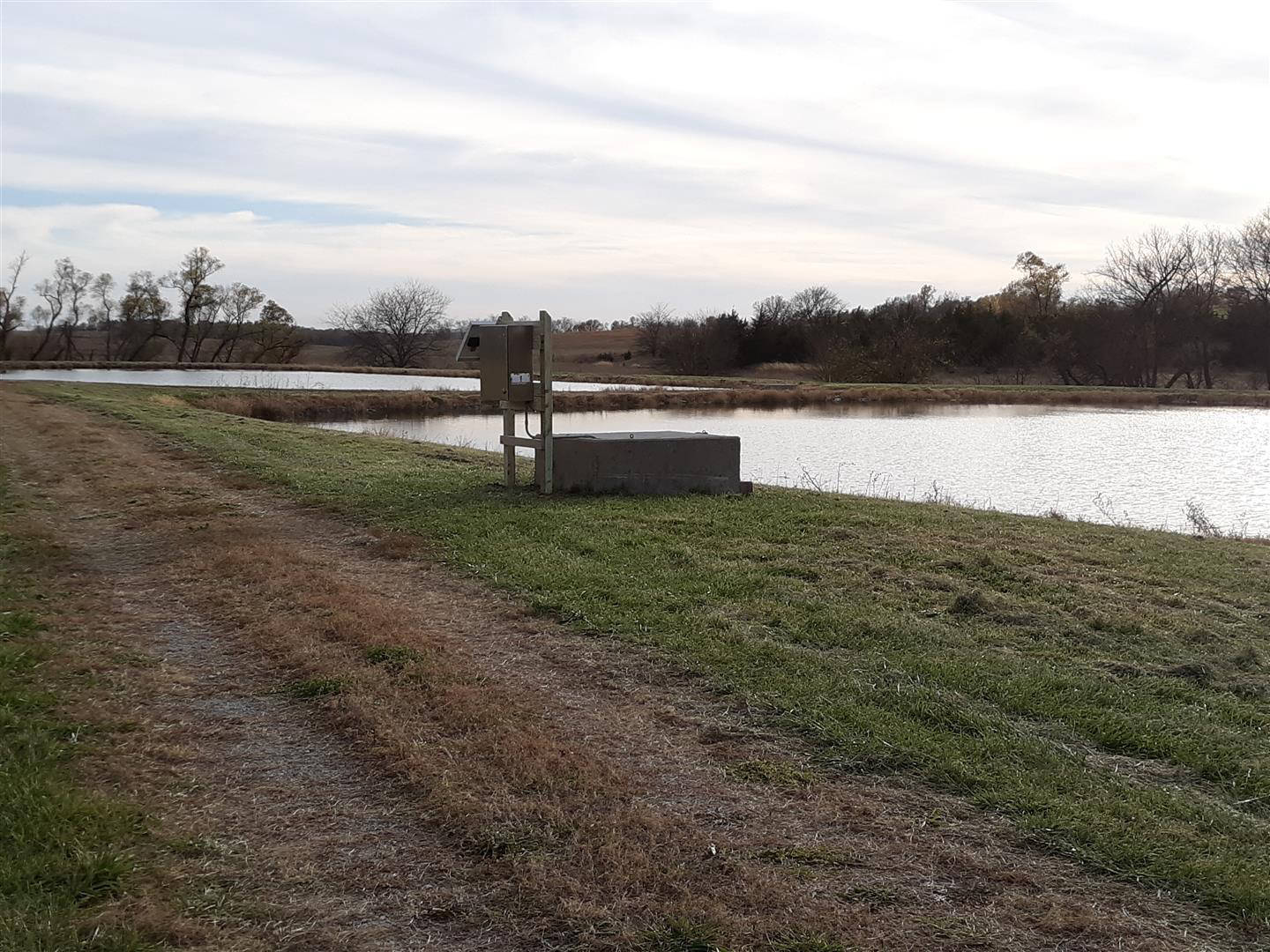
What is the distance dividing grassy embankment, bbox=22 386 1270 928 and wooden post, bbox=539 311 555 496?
374 mm

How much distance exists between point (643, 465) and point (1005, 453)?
1256 cm

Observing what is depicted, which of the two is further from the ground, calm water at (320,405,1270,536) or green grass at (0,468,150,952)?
calm water at (320,405,1270,536)

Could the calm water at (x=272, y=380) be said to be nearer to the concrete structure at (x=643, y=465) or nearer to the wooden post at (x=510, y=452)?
the wooden post at (x=510, y=452)

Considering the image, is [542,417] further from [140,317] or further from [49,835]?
[140,317]

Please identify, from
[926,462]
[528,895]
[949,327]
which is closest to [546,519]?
[528,895]

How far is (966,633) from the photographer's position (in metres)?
6.21

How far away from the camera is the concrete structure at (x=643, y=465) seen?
11.2 metres

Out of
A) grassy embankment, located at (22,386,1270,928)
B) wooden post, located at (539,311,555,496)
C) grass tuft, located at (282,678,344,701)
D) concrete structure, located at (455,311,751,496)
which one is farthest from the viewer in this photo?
concrete structure, located at (455,311,751,496)

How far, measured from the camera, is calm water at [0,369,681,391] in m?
37.6

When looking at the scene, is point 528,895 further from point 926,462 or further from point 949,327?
point 949,327

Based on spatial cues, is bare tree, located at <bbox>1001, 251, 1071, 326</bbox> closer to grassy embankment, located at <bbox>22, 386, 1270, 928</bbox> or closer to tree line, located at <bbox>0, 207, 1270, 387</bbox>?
tree line, located at <bbox>0, 207, 1270, 387</bbox>

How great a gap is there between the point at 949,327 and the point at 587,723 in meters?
62.8

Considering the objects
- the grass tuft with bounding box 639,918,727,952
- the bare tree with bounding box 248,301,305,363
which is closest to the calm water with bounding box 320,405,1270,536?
the grass tuft with bounding box 639,918,727,952

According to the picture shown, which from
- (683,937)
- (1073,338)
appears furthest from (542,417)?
(1073,338)
